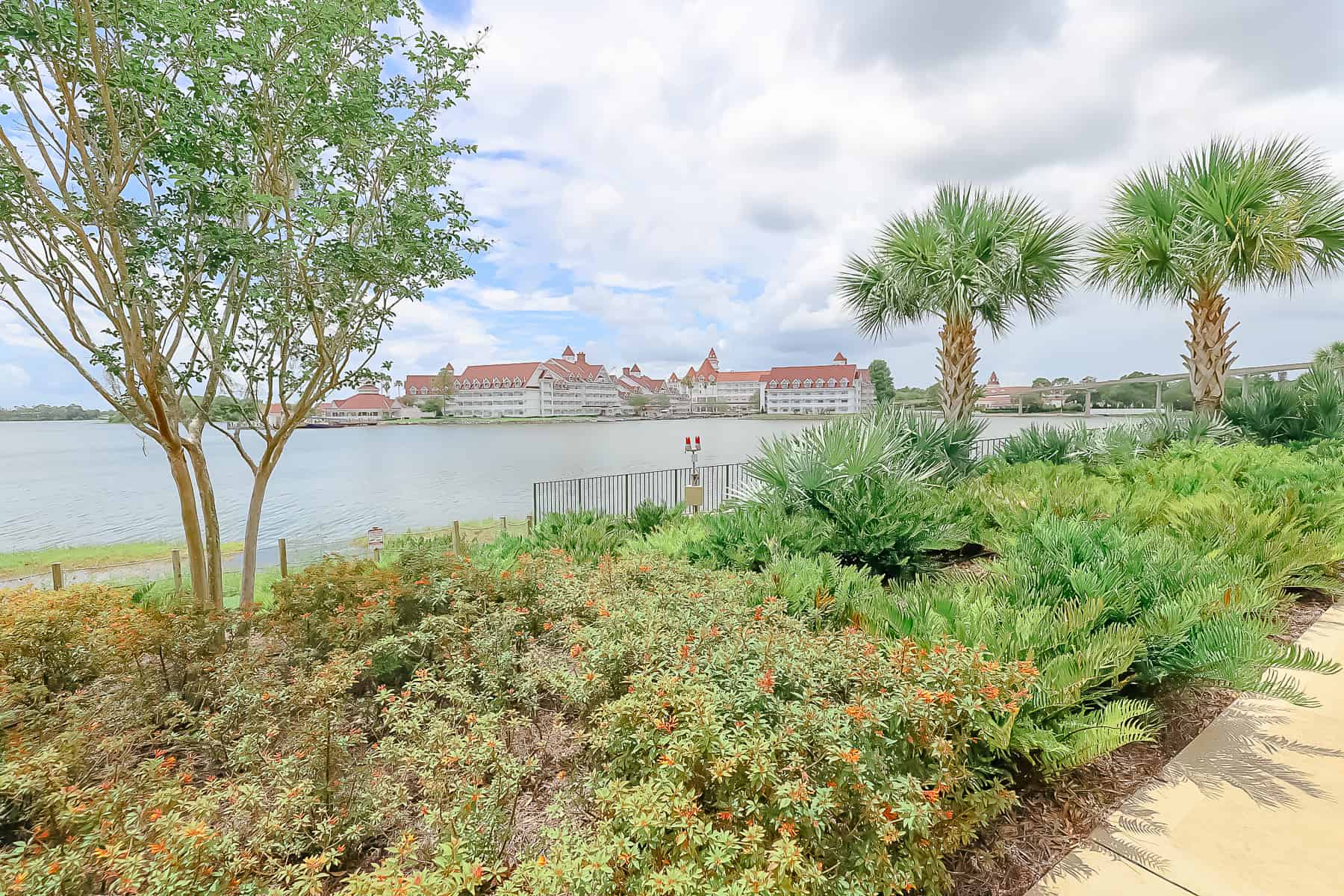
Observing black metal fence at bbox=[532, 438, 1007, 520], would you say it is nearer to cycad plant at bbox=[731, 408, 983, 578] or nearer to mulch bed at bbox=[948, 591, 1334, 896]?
cycad plant at bbox=[731, 408, 983, 578]

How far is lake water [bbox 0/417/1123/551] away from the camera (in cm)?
1736

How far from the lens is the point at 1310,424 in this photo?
1018cm

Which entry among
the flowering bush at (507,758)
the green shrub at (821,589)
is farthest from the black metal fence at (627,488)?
the flowering bush at (507,758)

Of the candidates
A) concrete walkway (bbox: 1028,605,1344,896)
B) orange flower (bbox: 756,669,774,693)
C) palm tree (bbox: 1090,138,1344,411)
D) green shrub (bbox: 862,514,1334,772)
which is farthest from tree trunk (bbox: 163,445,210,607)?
palm tree (bbox: 1090,138,1344,411)

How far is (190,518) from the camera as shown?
5078mm

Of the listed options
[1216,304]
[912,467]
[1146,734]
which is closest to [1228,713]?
[1146,734]

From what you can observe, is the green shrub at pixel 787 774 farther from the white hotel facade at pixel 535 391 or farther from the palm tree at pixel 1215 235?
the white hotel facade at pixel 535 391

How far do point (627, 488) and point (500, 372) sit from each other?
153 ft

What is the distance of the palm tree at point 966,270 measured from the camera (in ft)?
32.4

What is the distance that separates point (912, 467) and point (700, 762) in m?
5.94

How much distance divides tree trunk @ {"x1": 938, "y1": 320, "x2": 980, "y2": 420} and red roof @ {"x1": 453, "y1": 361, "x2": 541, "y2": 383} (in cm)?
4409

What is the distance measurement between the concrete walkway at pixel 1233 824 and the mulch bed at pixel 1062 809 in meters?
0.04

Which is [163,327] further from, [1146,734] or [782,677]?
[1146,734]

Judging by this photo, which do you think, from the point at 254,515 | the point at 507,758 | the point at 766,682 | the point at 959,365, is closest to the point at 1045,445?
the point at 959,365
